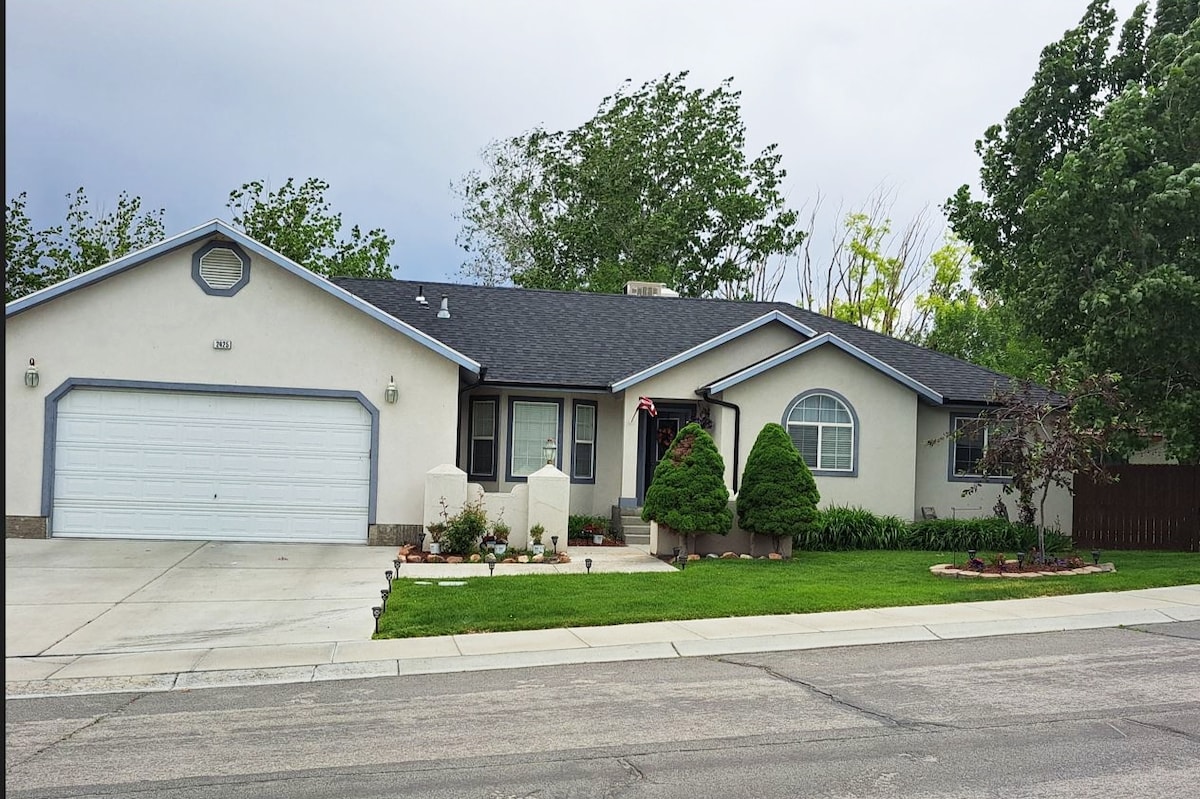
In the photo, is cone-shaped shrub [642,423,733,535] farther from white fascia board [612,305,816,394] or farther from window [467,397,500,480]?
window [467,397,500,480]

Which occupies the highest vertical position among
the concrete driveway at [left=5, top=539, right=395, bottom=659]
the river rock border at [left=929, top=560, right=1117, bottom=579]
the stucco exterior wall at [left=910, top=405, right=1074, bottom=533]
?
the stucco exterior wall at [left=910, top=405, right=1074, bottom=533]

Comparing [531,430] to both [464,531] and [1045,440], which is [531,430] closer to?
[464,531]

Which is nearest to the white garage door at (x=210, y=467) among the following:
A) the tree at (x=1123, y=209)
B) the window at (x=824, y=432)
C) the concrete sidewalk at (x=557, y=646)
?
the window at (x=824, y=432)

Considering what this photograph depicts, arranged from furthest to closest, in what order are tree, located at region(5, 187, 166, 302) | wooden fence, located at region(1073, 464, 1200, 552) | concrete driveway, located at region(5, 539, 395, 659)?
1. tree, located at region(5, 187, 166, 302)
2. wooden fence, located at region(1073, 464, 1200, 552)
3. concrete driveway, located at region(5, 539, 395, 659)

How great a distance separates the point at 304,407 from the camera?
1884 cm

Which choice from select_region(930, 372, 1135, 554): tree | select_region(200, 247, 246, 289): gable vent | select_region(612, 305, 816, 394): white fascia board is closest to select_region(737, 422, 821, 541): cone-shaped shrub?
select_region(930, 372, 1135, 554): tree

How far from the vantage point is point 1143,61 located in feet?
72.6

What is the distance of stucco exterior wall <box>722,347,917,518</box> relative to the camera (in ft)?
67.6

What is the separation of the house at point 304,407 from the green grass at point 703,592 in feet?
14.6

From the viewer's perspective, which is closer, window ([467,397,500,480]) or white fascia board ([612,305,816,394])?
white fascia board ([612,305,816,394])

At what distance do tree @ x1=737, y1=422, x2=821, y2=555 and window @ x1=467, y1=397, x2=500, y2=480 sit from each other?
19.4 feet

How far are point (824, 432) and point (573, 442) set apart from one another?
16.2 feet

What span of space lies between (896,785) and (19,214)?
3885cm

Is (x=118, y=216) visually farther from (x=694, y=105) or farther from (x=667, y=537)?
(x=667, y=537)
